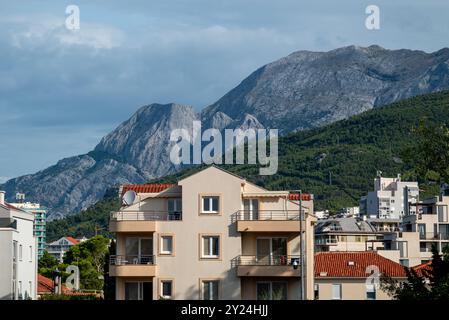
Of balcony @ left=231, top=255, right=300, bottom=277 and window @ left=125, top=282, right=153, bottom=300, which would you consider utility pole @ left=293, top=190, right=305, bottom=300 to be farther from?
window @ left=125, top=282, right=153, bottom=300

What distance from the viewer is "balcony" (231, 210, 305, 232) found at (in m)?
59.9

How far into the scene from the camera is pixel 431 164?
147 ft

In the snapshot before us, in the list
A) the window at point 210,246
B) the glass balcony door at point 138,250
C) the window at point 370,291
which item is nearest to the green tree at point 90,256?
the window at point 370,291

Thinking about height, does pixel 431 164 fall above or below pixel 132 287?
above

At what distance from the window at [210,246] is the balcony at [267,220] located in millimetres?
1607

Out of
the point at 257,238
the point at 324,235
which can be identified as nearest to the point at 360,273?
the point at 257,238

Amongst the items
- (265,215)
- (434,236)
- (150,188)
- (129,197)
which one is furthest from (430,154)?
(434,236)

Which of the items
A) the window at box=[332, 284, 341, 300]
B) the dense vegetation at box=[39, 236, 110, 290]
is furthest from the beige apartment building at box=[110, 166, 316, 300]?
the dense vegetation at box=[39, 236, 110, 290]

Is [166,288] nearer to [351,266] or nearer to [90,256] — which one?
[351,266]

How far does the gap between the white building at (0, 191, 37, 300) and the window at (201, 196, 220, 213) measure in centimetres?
1095

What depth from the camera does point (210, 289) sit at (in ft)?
197

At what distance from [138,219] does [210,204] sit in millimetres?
4274
